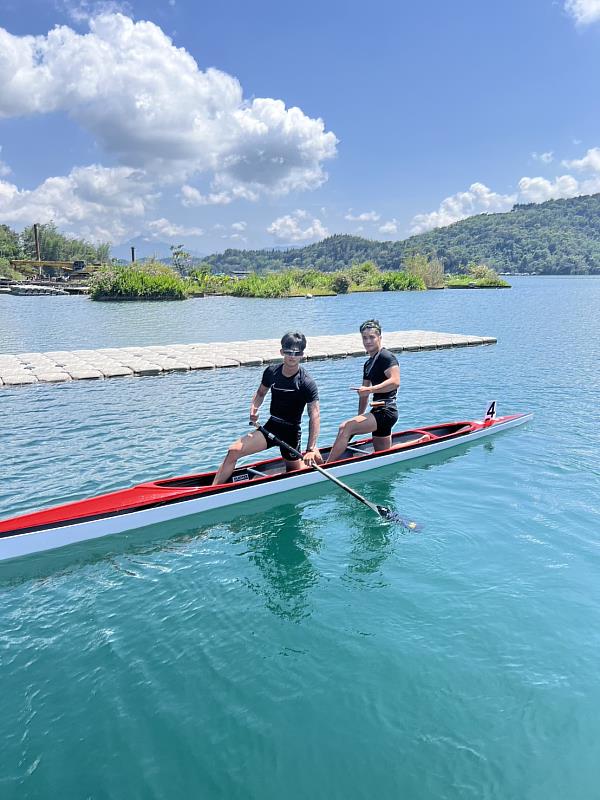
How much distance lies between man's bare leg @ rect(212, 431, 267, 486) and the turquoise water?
2.23 feet

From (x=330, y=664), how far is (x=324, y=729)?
28.7 inches

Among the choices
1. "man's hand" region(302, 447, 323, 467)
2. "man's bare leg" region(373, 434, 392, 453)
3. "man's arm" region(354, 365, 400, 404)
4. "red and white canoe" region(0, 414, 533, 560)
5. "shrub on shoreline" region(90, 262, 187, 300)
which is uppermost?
"shrub on shoreline" region(90, 262, 187, 300)

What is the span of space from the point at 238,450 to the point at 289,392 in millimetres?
1001

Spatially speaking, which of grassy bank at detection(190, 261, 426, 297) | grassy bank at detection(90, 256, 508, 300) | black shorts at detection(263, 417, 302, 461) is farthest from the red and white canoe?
grassy bank at detection(190, 261, 426, 297)

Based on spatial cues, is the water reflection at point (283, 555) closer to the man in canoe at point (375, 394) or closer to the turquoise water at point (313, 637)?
the turquoise water at point (313, 637)

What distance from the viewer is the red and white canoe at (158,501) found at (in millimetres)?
6613

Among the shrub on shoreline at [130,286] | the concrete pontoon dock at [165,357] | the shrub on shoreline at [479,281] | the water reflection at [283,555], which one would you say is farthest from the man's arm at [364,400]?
the shrub on shoreline at [479,281]

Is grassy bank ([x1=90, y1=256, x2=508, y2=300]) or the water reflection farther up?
grassy bank ([x1=90, y1=256, x2=508, y2=300])

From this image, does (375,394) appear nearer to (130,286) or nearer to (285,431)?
(285,431)

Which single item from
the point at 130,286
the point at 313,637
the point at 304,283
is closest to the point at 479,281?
the point at 304,283

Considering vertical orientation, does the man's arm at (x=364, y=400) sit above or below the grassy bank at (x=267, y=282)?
below

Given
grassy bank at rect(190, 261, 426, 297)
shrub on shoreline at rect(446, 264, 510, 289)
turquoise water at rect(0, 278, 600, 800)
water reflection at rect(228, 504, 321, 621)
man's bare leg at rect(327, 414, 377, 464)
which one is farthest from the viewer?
shrub on shoreline at rect(446, 264, 510, 289)

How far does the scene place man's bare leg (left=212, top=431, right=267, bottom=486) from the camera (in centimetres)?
770

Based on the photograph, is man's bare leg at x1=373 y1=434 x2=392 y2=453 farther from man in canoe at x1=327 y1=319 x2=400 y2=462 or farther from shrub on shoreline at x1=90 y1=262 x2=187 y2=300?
shrub on shoreline at x1=90 y1=262 x2=187 y2=300
